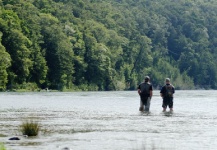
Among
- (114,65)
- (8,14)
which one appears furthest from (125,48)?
(8,14)

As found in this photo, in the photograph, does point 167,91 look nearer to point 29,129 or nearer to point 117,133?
point 117,133

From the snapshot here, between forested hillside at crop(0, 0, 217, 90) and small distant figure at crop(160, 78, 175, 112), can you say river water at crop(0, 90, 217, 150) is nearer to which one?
small distant figure at crop(160, 78, 175, 112)

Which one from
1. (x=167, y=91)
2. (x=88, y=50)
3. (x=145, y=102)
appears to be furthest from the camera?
(x=88, y=50)

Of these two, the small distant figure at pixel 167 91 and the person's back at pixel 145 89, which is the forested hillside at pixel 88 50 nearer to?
the person's back at pixel 145 89

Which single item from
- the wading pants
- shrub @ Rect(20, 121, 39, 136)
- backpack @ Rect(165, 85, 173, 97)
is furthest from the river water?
the wading pants

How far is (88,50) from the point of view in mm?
134750

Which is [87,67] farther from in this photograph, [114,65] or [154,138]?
[154,138]

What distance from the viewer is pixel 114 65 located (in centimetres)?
14738

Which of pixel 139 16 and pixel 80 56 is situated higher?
pixel 139 16

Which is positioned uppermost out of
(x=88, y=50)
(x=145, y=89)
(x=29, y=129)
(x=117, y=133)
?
(x=88, y=50)

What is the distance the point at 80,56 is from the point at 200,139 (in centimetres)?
10992

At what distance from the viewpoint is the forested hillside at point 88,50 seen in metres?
110

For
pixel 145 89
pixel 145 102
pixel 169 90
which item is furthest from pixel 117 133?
pixel 169 90

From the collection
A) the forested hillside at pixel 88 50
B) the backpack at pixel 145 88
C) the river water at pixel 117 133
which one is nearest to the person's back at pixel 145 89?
the backpack at pixel 145 88
